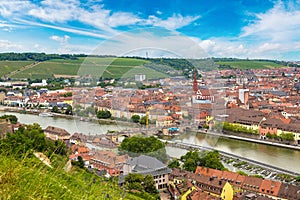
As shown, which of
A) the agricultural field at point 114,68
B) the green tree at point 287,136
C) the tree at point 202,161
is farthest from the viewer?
the green tree at point 287,136

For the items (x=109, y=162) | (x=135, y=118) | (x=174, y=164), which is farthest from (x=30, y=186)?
(x=174, y=164)

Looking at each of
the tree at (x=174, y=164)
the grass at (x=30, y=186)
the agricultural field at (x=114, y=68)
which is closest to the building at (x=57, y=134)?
the agricultural field at (x=114, y=68)

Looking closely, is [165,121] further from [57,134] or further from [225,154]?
[57,134]

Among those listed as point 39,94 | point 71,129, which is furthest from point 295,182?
point 39,94

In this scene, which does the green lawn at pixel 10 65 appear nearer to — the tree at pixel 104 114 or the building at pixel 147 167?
the tree at pixel 104 114

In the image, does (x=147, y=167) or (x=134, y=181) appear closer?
(x=134, y=181)

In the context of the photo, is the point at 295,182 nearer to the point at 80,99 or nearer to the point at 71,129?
the point at 80,99

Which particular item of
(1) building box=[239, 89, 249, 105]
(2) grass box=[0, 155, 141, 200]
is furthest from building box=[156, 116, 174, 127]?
(1) building box=[239, 89, 249, 105]
